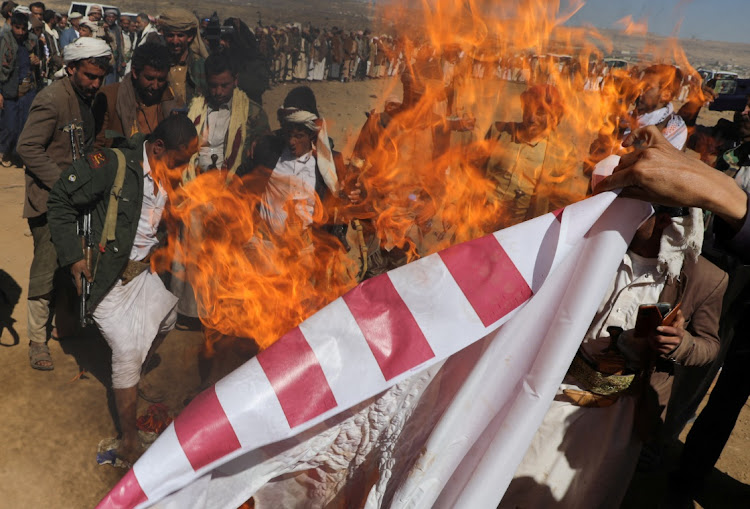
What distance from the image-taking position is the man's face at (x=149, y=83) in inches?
209

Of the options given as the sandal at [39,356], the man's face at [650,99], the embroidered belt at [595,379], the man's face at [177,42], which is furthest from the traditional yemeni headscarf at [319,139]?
the man's face at [650,99]

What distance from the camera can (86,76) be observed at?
4770 mm

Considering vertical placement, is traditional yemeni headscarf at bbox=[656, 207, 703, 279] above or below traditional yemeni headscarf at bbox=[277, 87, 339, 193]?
above

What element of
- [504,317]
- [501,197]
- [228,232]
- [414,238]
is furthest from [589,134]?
[504,317]

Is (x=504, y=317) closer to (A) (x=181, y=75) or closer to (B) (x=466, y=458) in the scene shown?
(B) (x=466, y=458)

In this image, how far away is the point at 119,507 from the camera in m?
1.64

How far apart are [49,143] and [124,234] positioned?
1.54m

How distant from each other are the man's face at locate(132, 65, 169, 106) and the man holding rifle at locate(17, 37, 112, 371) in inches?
17.2

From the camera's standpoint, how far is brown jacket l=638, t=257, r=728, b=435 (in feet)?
8.00

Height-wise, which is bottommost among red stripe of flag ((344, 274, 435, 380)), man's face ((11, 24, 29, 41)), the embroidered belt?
man's face ((11, 24, 29, 41))

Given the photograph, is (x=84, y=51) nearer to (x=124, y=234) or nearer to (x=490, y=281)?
(x=124, y=234)

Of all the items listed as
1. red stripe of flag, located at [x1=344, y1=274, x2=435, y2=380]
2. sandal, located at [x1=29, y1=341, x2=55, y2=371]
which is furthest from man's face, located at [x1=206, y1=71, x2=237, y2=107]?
red stripe of flag, located at [x1=344, y1=274, x2=435, y2=380]

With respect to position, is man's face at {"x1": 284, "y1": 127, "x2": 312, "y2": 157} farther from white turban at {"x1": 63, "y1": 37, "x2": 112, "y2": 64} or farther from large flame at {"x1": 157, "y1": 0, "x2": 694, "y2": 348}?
white turban at {"x1": 63, "y1": 37, "x2": 112, "y2": 64}

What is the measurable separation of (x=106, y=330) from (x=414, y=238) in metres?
2.60
